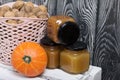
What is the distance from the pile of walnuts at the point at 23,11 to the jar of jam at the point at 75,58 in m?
0.18

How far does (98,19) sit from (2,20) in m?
0.39

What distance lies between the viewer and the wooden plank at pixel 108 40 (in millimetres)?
920

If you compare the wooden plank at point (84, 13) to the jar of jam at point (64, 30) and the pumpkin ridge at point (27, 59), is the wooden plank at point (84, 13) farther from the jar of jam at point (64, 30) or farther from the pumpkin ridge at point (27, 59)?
the pumpkin ridge at point (27, 59)

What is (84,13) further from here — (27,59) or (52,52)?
(27,59)

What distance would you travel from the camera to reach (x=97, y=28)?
3.16 feet

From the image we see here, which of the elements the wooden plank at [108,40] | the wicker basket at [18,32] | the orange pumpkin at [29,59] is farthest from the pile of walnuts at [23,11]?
the wooden plank at [108,40]

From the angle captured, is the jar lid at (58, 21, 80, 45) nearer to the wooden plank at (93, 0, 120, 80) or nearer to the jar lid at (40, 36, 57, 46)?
the jar lid at (40, 36, 57, 46)

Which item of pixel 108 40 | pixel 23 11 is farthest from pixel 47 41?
pixel 108 40

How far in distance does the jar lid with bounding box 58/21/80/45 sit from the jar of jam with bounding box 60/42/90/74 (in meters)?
0.02

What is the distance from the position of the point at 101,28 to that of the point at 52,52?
24 centimetres

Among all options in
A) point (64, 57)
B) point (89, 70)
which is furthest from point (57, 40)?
point (89, 70)

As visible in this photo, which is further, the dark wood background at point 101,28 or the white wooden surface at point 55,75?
the dark wood background at point 101,28

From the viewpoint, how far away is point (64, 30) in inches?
32.3

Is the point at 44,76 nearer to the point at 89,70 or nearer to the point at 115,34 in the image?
the point at 89,70
